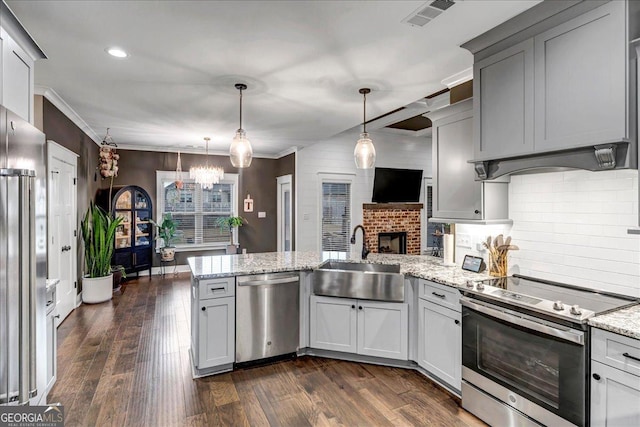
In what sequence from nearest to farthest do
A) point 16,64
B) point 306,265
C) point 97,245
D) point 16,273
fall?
point 16,273 → point 16,64 → point 306,265 → point 97,245

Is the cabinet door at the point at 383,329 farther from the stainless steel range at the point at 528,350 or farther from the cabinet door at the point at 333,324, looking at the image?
the stainless steel range at the point at 528,350

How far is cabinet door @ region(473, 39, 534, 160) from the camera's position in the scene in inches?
91.2

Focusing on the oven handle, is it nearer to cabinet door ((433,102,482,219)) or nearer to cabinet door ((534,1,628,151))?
cabinet door ((433,102,482,219))

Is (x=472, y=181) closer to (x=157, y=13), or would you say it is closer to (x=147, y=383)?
(x=157, y=13)

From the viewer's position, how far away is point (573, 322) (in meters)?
1.84

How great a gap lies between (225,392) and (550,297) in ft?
7.96

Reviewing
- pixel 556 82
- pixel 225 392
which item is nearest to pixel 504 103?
pixel 556 82

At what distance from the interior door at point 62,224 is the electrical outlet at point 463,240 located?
4.44m

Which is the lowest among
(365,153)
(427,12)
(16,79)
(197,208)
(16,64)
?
(197,208)

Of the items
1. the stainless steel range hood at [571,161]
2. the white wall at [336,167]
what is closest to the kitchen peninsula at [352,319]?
the stainless steel range hood at [571,161]

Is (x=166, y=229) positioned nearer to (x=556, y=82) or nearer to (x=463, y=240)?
(x=463, y=240)

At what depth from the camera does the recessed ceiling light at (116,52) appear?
2713mm

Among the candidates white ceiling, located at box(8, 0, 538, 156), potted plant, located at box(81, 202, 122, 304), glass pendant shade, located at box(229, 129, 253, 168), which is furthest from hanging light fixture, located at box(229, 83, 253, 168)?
potted plant, located at box(81, 202, 122, 304)

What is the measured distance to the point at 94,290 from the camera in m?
5.17
